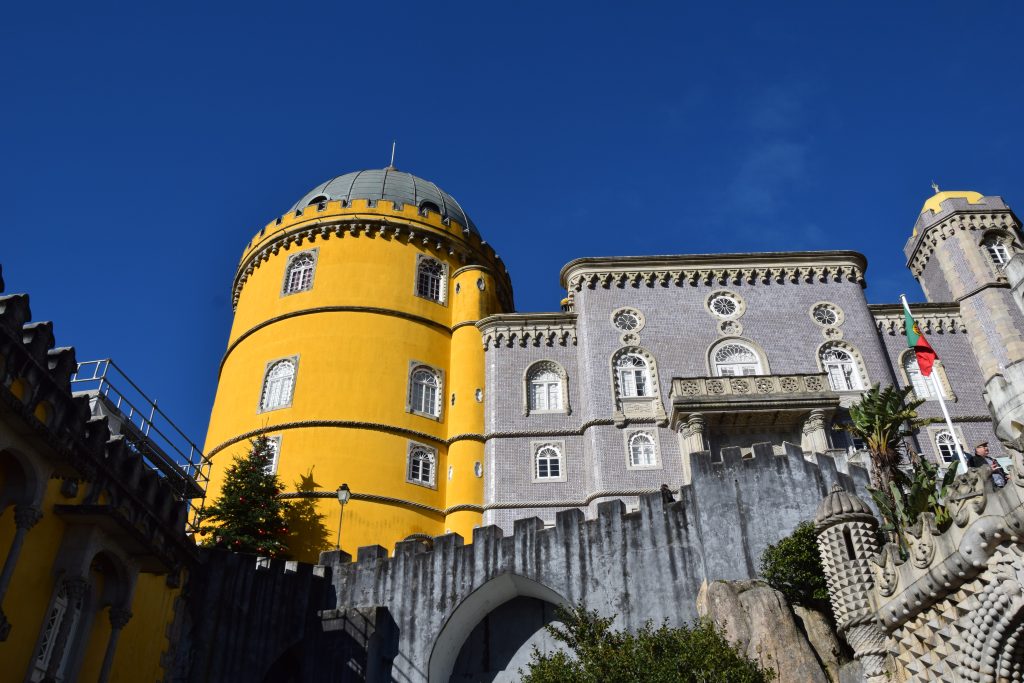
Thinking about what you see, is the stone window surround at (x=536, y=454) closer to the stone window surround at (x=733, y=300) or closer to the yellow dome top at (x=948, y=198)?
the stone window surround at (x=733, y=300)

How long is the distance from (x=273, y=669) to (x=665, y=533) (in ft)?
32.3

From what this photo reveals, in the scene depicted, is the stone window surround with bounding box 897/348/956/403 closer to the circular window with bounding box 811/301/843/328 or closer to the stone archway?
the circular window with bounding box 811/301/843/328

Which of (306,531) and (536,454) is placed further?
(536,454)

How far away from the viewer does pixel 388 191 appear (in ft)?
132

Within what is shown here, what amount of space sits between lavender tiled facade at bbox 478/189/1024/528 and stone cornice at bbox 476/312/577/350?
50mm

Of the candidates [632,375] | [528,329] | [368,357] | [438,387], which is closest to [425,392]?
[438,387]

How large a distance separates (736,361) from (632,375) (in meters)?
4.01

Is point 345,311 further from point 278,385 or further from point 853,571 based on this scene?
point 853,571

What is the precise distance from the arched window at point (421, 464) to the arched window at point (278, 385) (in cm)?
484

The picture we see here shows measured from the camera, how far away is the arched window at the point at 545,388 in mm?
34812

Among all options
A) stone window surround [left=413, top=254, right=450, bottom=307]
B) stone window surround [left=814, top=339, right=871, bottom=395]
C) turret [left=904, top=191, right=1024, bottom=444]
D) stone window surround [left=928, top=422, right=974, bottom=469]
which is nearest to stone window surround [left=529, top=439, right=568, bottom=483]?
stone window surround [left=413, top=254, right=450, bottom=307]

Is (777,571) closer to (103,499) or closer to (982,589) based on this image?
(982,589)

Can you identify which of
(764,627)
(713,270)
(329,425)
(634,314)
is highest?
(713,270)

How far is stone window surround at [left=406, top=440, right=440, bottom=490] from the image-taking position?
32.7 meters
